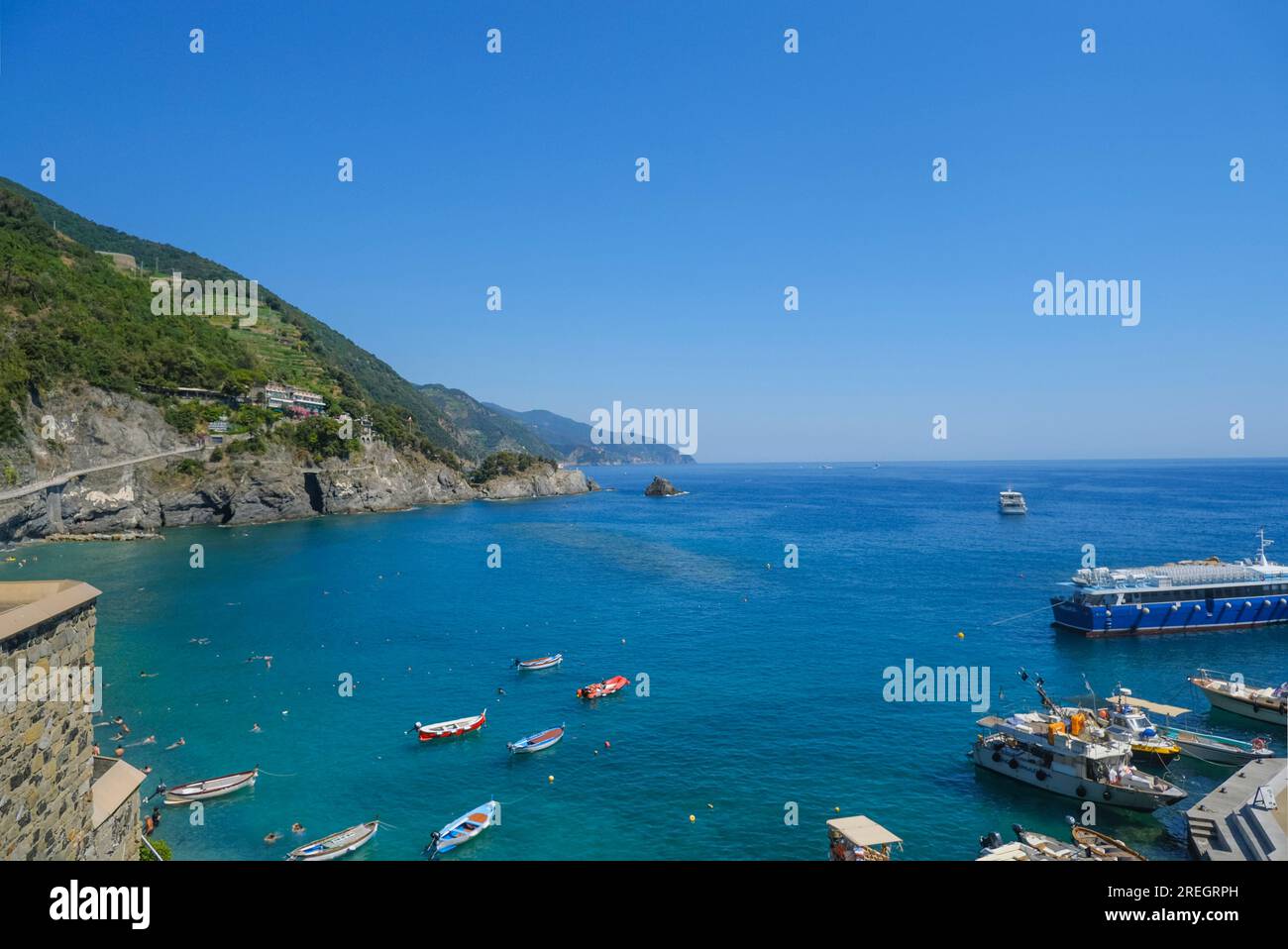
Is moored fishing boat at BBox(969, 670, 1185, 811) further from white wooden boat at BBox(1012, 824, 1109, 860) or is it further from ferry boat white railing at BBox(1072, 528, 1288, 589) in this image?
ferry boat white railing at BBox(1072, 528, 1288, 589)

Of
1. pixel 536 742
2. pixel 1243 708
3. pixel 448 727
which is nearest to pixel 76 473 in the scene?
pixel 448 727

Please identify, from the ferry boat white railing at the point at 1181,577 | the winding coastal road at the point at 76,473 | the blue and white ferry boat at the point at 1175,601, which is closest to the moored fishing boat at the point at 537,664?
the blue and white ferry boat at the point at 1175,601

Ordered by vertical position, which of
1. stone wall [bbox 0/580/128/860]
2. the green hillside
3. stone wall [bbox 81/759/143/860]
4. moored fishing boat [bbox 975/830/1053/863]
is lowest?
moored fishing boat [bbox 975/830/1053/863]

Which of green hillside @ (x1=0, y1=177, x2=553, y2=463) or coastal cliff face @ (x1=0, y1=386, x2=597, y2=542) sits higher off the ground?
green hillside @ (x1=0, y1=177, x2=553, y2=463)

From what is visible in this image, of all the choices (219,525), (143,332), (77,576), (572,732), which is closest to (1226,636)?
(572,732)

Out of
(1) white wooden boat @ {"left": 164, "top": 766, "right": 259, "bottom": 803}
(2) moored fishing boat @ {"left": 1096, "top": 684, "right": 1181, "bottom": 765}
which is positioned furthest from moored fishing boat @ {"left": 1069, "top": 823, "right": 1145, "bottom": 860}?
(1) white wooden boat @ {"left": 164, "top": 766, "right": 259, "bottom": 803}
